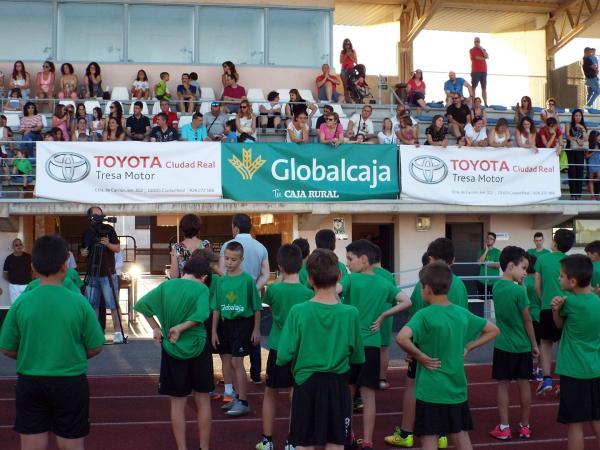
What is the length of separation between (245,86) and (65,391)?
51.3 feet

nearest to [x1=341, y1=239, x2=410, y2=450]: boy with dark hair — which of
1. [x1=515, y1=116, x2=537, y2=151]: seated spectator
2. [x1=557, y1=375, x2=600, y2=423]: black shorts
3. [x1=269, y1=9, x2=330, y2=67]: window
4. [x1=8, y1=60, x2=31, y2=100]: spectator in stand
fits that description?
[x1=557, y1=375, x2=600, y2=423]: black shorts

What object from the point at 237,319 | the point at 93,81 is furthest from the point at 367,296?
the point at 93,81

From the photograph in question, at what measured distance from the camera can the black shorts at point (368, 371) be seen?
670 centimetres

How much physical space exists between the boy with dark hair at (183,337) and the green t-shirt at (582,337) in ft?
9.02

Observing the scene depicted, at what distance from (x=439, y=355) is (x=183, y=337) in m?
2.08

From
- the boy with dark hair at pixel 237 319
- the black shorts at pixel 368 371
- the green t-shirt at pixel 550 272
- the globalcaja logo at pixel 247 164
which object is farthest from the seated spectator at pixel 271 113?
the black shorts at pixel 368 371

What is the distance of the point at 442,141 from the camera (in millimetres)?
16312

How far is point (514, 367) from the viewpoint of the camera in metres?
7.30

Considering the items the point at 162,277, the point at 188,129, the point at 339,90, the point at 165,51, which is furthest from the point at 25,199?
the point at 162,277

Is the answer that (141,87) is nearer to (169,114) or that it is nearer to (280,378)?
(169,114)

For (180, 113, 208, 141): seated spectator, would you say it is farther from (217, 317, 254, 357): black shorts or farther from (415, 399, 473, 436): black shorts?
(415, 399, 473, 436): black shorts

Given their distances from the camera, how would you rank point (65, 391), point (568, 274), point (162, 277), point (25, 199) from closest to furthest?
point (65, 391) < point (568, 274) < point (25, 199) < point (162, 277)

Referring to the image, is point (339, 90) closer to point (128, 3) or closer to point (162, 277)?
point (128, 3)

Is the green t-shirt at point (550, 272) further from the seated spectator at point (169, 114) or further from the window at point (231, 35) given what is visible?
the window at point (231, 35)
